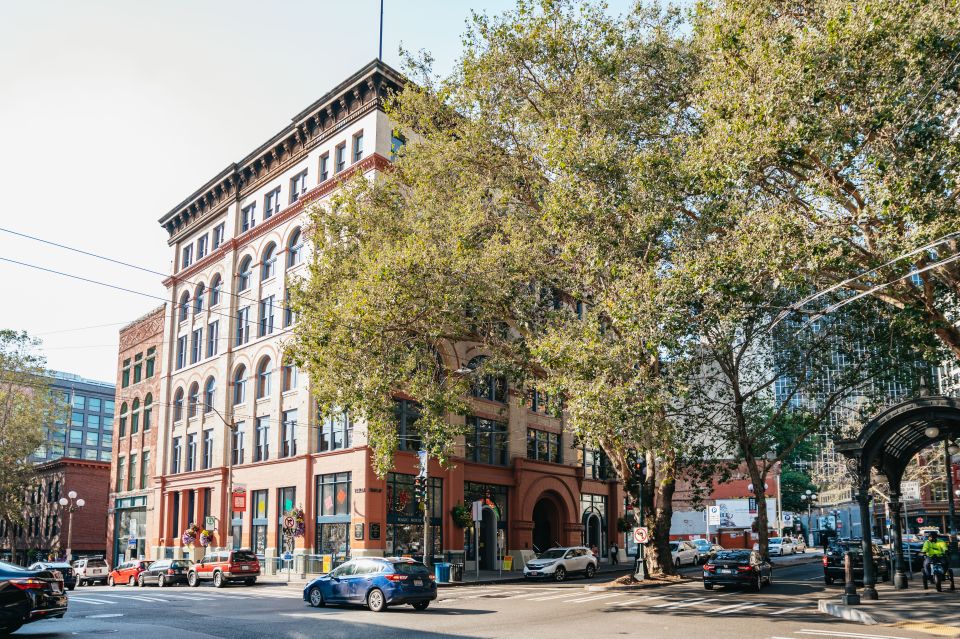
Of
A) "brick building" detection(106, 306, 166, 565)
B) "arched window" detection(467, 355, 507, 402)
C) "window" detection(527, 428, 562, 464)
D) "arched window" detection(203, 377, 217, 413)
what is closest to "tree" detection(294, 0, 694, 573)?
"arched window" detection(467, 355, 507, 402)

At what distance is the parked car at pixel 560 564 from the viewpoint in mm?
36062

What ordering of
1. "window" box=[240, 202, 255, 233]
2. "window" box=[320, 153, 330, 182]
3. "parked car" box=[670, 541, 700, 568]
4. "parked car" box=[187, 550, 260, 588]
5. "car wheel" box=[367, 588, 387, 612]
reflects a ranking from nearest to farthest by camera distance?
"car wheel" box=[367, 588, 387, 612]
"parked car" box=[187, 550, 260, 588]
"window" box=[320, 153, 330, 182]
"parked car" box=[670, 541, 700, 568]
"window" box=[240, 202, 255, 233]

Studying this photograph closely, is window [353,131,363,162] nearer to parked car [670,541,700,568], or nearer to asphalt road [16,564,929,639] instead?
asphalt road [16,564,929,639]

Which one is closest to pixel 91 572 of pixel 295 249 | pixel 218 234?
pixel 295 249

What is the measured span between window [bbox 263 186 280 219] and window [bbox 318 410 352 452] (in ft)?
49.3

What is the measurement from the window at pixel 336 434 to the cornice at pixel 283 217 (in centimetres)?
1104

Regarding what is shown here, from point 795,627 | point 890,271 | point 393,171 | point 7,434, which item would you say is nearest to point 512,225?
point 393,171

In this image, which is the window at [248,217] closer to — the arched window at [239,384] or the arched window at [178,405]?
the arched window at [239,384]

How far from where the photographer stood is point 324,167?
44188mm

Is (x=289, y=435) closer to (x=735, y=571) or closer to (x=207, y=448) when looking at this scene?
(x=207, y=448)

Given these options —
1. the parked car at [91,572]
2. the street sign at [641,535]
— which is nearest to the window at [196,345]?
the parked car at [91,572]

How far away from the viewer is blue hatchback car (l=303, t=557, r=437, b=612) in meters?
21.2

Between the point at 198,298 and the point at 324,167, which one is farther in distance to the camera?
the point at 198,298

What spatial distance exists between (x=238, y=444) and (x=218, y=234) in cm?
1533
